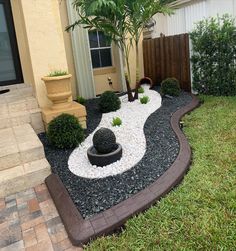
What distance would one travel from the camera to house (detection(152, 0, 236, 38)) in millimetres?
7969

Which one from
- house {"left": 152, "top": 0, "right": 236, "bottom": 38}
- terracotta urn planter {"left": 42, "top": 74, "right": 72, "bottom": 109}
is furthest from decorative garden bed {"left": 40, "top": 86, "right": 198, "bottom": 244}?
house {"left": 152, "top": 0, "right": 236, "bottom": 38}

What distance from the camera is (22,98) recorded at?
534 cm

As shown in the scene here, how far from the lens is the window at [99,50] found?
798 cm

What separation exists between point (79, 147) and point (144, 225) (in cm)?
199

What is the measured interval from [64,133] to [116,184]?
141 cm

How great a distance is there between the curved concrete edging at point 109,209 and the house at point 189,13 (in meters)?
6.44

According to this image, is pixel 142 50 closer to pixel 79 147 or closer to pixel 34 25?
pixel 34 25

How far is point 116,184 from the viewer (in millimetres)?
3002

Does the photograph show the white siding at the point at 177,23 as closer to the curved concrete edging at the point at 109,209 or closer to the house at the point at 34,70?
the house at the point at 34,70

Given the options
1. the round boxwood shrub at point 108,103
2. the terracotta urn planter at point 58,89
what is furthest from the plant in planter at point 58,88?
the round boxwood shrub at point 108,103

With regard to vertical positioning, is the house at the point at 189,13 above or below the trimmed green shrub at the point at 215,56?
above

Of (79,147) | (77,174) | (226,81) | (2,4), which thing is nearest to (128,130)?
(79,147)

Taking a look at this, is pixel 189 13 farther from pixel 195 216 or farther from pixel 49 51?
pixel 195 216

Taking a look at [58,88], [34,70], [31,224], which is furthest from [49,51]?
[31,224]
